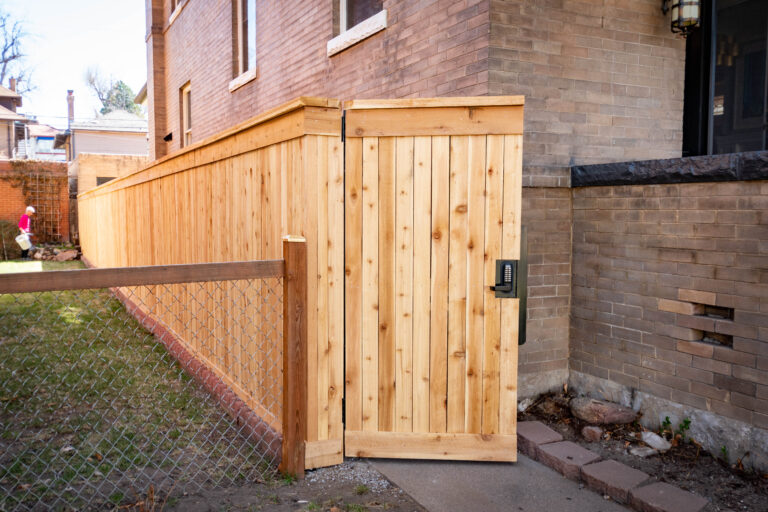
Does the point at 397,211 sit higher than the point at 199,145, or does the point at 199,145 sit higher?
the point at 199,145

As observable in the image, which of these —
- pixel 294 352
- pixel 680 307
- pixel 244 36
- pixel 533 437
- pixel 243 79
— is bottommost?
pixel 533 437

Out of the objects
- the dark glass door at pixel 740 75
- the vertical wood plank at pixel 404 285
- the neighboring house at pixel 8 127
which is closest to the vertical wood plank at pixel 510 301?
the vertical wood plank at pixel 404 285

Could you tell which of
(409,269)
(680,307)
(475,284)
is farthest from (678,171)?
(409,269)

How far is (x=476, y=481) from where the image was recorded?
12.5 ft

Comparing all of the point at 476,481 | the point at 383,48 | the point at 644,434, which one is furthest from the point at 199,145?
the point at 644,434

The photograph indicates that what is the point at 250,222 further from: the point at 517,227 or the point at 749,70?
the point at 749,70

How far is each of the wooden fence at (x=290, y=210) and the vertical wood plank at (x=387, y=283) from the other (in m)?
0.26

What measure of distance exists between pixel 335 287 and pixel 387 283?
0.34 metres

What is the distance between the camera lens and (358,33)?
683 cm

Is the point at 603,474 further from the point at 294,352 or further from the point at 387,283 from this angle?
the point at 294,352

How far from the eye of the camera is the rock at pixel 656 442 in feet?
14.1

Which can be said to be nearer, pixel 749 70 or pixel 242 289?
pixel 242 289

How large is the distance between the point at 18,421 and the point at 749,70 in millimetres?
9097

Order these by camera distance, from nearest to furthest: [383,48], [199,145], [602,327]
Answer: [602,327] < [199,145] < [383,48]
